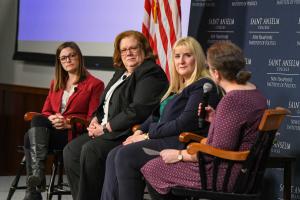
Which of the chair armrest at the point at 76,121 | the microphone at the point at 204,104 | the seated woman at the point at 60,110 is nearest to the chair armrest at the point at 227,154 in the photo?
the microphone at the point at 204,104

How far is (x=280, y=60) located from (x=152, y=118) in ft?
2.94

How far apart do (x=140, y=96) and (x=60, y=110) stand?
92 centimetres

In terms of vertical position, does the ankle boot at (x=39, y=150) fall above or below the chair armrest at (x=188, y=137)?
below

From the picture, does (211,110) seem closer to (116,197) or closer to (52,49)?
(116,197)

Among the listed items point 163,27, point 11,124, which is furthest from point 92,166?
point 11,124

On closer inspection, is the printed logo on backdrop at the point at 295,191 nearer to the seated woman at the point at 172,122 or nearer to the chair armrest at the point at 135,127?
the seated woman at the point at 172,122

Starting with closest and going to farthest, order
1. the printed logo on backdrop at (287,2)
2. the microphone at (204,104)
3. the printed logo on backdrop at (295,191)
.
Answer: the microphone at (204,104)
the printed logo on backdrop at (295,191)
the printed logo on backdrop at (287,2)

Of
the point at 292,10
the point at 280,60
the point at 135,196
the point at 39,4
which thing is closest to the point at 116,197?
the point at 135,196

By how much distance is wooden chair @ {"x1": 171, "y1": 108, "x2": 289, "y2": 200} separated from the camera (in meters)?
3.25

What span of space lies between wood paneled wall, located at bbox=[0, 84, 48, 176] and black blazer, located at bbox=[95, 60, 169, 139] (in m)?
2.76

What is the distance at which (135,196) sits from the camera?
3.88 m

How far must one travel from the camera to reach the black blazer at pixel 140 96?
175 inches

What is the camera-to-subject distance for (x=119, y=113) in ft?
15.0

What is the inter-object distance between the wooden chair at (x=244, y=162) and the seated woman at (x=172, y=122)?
53 cm
